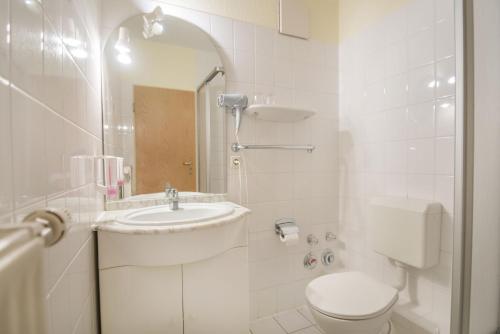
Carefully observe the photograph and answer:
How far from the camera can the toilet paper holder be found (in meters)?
1.49

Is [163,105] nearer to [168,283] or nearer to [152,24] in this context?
[152,24]

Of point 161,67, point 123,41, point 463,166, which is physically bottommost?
point 463,166

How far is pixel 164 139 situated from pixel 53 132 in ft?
2.60

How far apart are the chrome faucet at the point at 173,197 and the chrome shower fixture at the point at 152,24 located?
0.85 metres

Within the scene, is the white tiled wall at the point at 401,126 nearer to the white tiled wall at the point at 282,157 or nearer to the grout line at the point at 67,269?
the white tiled wall at the point at 282,157

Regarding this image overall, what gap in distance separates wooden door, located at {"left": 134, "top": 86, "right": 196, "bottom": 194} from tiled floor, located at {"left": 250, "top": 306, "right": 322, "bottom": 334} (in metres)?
0.96

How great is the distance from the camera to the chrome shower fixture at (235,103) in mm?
1363

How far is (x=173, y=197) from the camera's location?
1255 millimetres

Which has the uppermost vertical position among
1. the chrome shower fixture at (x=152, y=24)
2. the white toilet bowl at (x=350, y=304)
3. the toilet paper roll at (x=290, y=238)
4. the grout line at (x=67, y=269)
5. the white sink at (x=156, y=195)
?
the chrome shower fixture at (x=152, y=24)

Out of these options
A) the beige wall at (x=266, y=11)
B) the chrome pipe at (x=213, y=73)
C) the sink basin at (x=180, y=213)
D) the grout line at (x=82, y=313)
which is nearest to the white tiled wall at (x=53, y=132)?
the grout line at (x=82, y=313)

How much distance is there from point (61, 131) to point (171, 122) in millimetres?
772

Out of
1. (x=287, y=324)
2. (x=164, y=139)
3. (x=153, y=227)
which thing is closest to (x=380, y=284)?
(x=287, y=324)

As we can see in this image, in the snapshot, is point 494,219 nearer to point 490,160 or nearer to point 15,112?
point 490,160

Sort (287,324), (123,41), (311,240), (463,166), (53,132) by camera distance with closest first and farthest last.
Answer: (53,132), (463,166), (123,41), (287,324), (311,240)
